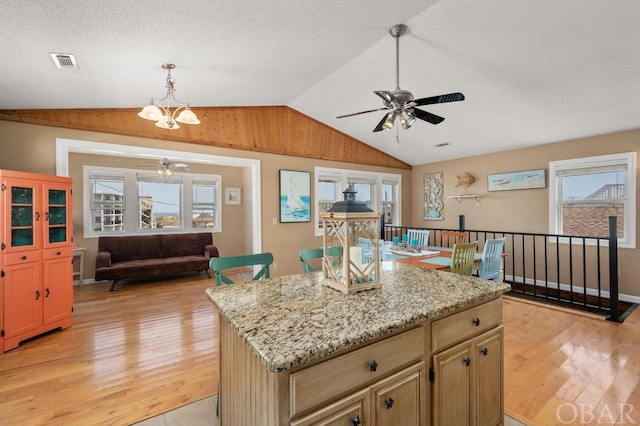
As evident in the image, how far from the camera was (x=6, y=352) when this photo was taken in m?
2.67

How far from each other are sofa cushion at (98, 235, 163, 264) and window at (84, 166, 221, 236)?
0.31 meters

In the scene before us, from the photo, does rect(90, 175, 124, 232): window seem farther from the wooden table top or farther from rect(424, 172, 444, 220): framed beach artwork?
rect(424, 172, 444, 220): framed beach artwork

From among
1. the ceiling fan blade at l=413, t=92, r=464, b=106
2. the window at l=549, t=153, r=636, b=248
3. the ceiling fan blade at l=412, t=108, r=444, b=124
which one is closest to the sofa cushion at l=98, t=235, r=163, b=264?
the ceiling fan blade at l=412, t=108, r=444, b=124

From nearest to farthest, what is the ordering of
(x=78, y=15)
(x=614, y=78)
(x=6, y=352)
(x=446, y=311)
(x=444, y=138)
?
(x=446, y=311) < (x=78, y=15) < (x=6, y=352) < (x=614, y=78) < (x=444, y=138)

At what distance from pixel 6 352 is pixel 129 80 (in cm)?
289

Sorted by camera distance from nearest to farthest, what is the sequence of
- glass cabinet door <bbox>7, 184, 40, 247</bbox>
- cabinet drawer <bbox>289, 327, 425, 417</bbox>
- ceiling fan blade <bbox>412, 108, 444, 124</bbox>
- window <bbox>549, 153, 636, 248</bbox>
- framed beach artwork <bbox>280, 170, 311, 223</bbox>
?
cabinet drawer <bbox>289, 327, 425, 417</bbox>
ceiling fan blade <bbox>412, 108, 444, 124</bbox>
glass cabinet door <bbox>7, 184, 40, 247</bbox>
window <bbox>549, 153, 636, 248</bbox>
framed beach artwork <bbox>280, 170, 311, 223</bbox>

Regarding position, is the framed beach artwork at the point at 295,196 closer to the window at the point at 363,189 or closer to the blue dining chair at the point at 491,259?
the window at the point at 363,189

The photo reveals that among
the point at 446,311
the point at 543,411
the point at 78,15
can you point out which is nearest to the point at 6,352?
the point at 78,15

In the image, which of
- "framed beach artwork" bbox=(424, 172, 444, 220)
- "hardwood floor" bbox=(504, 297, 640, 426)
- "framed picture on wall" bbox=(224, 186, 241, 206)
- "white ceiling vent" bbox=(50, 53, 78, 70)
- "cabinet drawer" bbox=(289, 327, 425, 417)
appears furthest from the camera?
"framed picture on wall" bbox=(224, 186, 241, 206)

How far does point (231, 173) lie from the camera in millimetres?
6934

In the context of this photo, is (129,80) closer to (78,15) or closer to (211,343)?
(78,15)

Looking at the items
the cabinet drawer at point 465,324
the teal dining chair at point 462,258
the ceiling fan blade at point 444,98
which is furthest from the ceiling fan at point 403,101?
the cabinet drawer at point 465,324

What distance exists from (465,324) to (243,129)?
4.49m

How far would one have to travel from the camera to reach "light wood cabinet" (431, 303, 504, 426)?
1266mm
